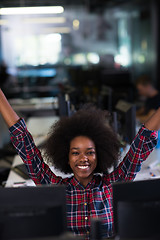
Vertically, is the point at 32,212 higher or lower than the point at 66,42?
higher

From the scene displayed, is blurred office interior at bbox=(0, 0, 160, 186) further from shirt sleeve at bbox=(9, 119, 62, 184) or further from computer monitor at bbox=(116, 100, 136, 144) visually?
shirt sleeve at bbox=(9, 119, 62, 184)

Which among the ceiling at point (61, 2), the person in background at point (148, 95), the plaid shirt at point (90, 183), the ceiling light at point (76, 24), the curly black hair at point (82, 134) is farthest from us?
the ceiling light at point (76, 24)

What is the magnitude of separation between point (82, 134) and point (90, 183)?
0.74 ft

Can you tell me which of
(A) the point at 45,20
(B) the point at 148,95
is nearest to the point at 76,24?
(A) the point at 45,20

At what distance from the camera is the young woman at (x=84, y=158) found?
5.28 ft

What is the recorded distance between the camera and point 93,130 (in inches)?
68.8

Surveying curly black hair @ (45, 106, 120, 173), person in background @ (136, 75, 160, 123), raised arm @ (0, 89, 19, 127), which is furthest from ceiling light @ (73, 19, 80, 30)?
raised arm @ (0, 89, 19, 127)

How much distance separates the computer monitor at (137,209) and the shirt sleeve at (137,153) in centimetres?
38

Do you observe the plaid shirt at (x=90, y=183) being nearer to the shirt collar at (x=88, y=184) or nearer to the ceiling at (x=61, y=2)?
the shirt collar at (x=88, y=184)

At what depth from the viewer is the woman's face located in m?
1.64

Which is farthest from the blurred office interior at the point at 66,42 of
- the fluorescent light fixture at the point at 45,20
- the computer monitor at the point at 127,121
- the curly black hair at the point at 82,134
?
the curly black hair at the point at 82,134

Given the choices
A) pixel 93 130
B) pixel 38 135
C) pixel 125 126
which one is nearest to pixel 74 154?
pixel 93 130

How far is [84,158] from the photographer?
1.64 m

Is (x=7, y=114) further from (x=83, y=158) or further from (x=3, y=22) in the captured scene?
(x=3, y=22)
